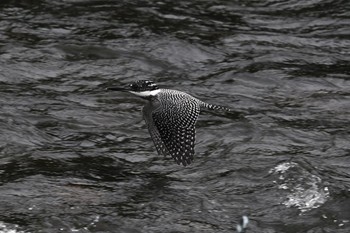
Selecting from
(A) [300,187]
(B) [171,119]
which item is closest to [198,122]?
(B) [171,119]

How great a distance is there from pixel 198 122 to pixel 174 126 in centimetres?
124

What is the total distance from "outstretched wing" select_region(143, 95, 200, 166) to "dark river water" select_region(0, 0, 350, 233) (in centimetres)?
24

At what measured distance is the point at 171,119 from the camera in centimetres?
823

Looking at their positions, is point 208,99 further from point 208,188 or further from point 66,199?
point 66,199

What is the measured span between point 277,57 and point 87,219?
399 cm

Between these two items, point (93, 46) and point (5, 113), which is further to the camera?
point (93, 46)

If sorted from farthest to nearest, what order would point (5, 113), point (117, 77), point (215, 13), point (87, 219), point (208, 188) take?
point (215, 13) → point (117, 77) → point (5, 113) → point (208, 188) → point (87, 219)

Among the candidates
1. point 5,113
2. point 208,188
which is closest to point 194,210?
point 208,188

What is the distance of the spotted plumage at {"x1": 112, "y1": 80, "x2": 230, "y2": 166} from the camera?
803 centimetres

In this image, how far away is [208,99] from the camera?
9.67 metres

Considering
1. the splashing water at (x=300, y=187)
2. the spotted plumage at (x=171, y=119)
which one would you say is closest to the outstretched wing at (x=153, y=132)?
the spotted plumage at (x=171, y=119)

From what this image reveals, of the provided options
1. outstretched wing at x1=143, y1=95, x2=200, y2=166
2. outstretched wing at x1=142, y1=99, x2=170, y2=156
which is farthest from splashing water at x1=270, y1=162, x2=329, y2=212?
outstretched wing at x1=142, y1=99, x2=170, y2=156

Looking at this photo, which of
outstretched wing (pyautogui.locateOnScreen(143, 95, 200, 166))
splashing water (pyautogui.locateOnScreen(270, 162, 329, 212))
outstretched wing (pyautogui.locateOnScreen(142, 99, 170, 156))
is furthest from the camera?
outstretched wing (pyautogui.locateOnScreen(142, 99, 170, 156))

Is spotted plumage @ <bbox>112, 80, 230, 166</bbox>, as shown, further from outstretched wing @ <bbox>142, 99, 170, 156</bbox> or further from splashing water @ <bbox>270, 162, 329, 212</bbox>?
splashing water @ <bbox>270, 162, 329, 212</bbox>
